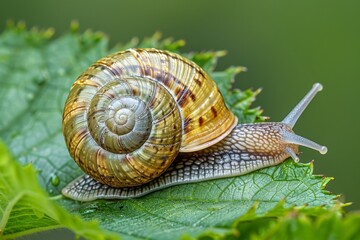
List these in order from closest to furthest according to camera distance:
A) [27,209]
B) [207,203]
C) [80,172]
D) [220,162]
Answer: [27,209]
[207,203]
[220,162]
[80,172]

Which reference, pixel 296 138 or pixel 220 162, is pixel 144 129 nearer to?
pixel 220 162

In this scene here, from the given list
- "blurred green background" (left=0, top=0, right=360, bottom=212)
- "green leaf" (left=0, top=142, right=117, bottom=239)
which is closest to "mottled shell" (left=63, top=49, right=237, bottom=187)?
"green leaf" (left=0, top=142, right=117, bottom=239)

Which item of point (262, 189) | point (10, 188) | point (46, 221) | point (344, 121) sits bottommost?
point (344, 121)

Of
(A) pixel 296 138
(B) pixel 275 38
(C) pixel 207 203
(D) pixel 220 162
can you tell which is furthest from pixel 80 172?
(B) pixel 275 38

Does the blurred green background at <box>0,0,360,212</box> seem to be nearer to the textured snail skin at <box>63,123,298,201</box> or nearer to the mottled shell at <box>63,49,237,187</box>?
the textured snail skin at <box>63,123,298,201</box>

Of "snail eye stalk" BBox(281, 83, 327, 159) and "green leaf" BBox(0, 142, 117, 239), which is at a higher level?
"green leaf" BBox(0, 142, 117, 239)

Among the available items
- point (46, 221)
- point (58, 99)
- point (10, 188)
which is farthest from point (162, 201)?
point (58, 99)

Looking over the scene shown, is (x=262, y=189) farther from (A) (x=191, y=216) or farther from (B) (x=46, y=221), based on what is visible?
(B) (x=46, y=221)
